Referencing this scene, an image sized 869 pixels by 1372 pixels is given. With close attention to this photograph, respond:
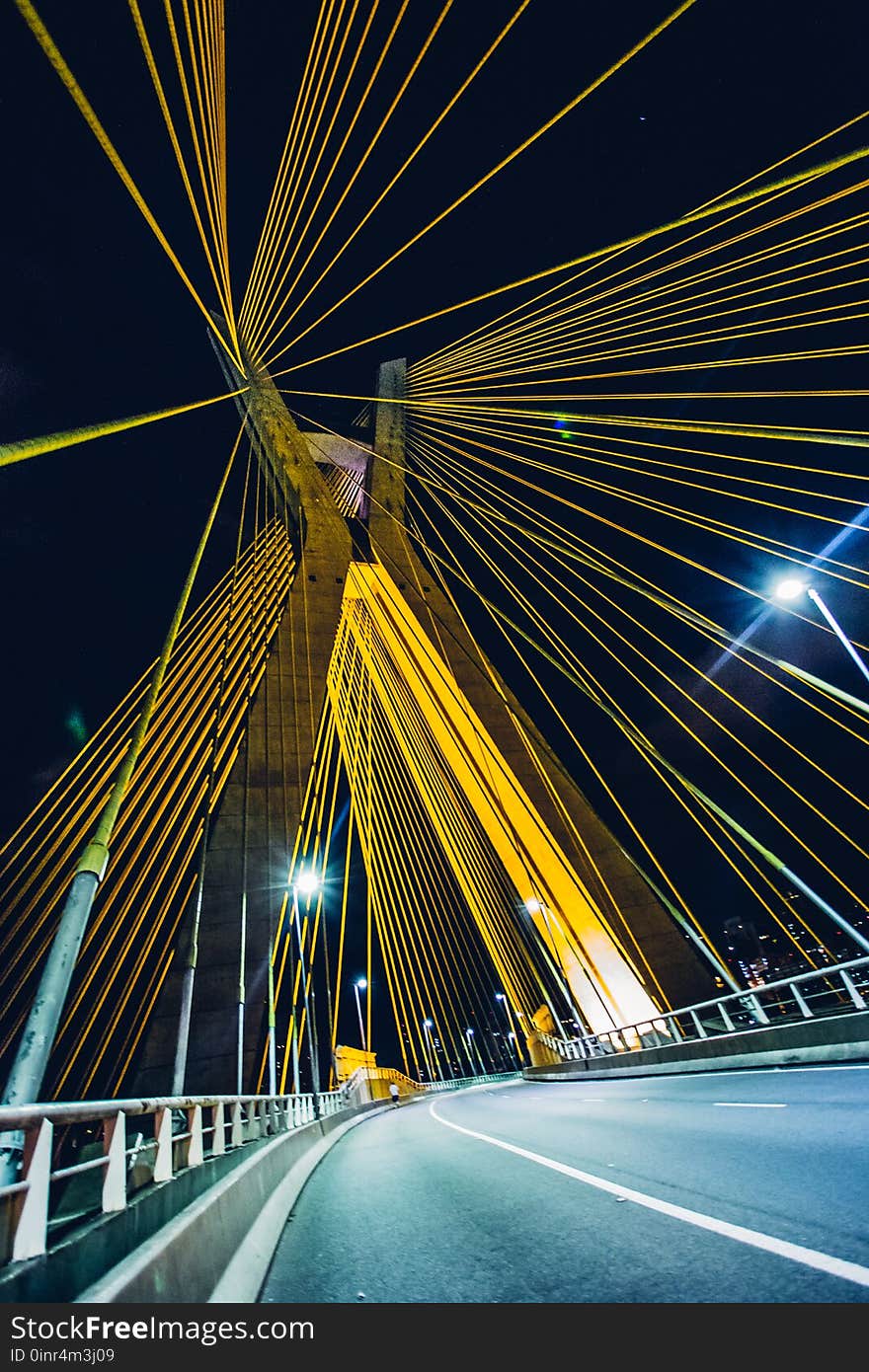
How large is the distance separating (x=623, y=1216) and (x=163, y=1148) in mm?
3045

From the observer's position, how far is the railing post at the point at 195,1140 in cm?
552

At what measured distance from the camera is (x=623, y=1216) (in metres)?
3.97

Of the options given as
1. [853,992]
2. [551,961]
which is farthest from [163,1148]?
[551,961]

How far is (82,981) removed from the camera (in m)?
12.2

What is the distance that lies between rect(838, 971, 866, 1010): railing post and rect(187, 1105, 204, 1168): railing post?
9958mm

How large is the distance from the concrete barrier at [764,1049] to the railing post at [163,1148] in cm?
947

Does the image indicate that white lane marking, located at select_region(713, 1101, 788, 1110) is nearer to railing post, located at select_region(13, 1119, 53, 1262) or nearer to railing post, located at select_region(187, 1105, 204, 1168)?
railing post, located at select_region(187, 1105, 204, 1168)

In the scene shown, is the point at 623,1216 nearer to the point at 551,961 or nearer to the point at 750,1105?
the point at 750,1105

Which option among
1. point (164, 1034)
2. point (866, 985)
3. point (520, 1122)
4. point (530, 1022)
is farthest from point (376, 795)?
point (866, 985)

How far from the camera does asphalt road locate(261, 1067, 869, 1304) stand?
2.88 metres

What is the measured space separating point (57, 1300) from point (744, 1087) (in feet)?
32.4

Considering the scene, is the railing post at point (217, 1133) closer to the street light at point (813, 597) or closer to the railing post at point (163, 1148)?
the railing post at point (163, 1148)
